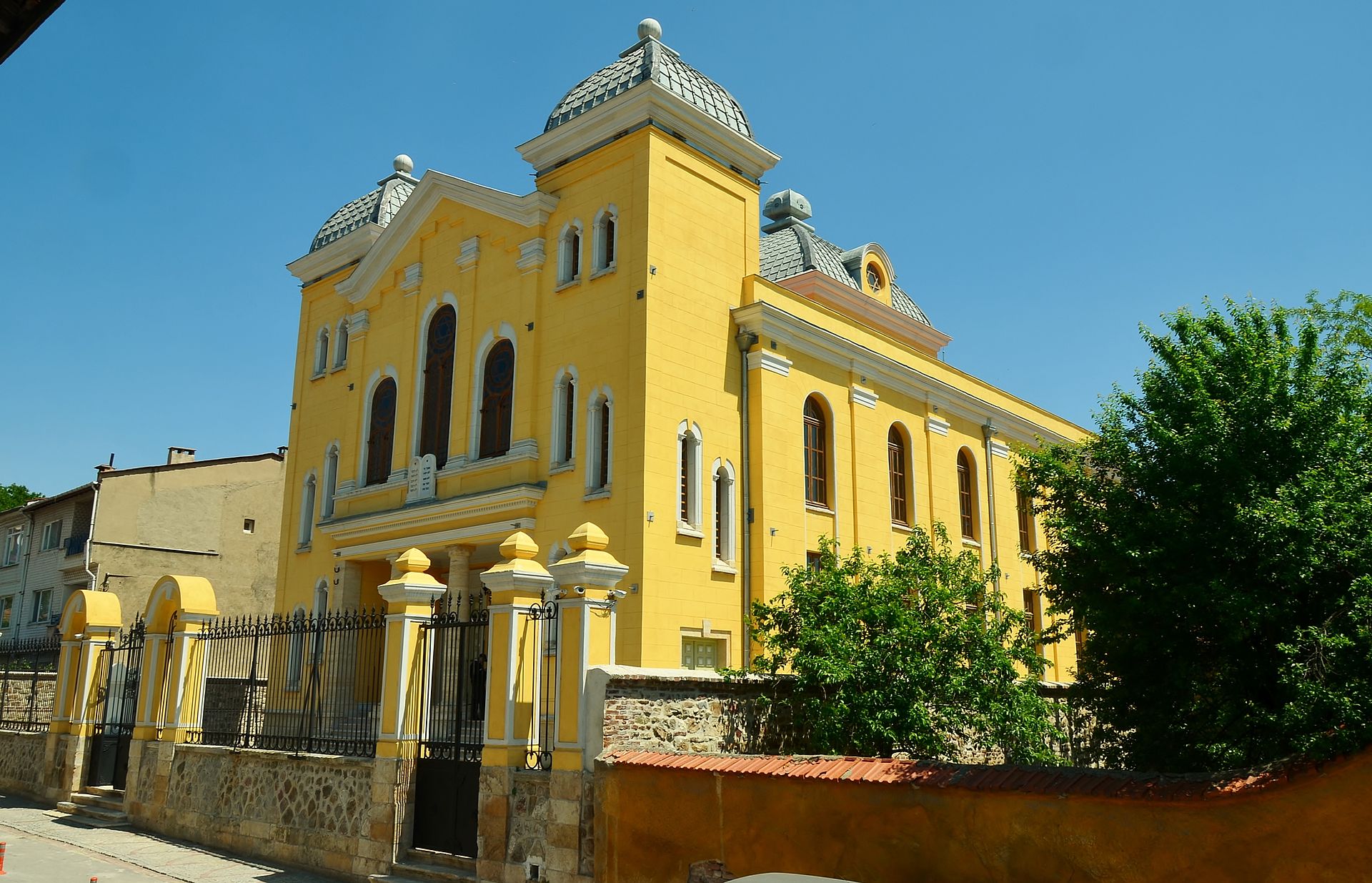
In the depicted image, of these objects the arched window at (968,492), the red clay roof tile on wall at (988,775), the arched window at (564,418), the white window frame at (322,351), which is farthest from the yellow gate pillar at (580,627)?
the white window frame at (322,351)

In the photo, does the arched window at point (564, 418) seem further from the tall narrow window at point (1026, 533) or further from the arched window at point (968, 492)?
the tall narrow window at point (1026, 533)

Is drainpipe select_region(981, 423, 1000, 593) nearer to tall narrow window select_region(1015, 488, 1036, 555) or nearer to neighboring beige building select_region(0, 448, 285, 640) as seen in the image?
tall narrow window select_region(1015, 488, 1036, 555)

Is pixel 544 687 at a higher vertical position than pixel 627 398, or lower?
lower

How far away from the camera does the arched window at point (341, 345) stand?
24.7 meters

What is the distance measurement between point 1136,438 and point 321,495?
18.9 meters

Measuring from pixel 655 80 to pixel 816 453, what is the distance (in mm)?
7707

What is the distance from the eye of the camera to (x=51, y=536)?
36844mm

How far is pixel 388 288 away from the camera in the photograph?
23.4 meters

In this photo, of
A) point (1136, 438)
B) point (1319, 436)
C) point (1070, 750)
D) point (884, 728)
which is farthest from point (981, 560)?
point (1319, 436)

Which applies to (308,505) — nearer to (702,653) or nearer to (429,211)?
(429,211)

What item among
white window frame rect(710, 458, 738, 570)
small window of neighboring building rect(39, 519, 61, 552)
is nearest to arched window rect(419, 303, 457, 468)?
white window frame rect(710, 458, 738, 570)

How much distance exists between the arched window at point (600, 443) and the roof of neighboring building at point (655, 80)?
18.7 ft

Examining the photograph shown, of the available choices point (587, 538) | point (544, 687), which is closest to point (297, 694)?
point (544, 687)

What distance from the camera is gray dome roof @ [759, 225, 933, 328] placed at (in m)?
25.7
